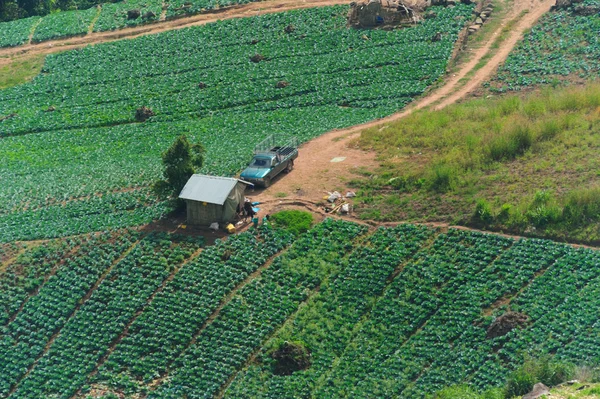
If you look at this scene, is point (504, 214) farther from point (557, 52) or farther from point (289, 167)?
point (557, 52)

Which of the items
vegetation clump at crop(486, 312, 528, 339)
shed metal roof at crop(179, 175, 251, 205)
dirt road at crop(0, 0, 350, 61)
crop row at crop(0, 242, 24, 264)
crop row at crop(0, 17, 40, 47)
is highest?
crop row at crop(0, 17, 40, 47)

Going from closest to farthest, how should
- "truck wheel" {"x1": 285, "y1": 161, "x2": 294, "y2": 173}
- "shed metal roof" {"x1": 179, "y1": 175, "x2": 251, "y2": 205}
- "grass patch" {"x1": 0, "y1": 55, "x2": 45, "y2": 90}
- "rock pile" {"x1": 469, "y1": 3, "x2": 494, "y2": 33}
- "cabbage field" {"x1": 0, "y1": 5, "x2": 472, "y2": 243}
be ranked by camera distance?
"shed metal roof" {"x1": 179, "y1": 175, "x2": 251, "y2": 205}
"truck wheel" {"x1": 285, "y1": 161, "x2": 294, "y2": 173}
"cabbage field" {"x1": 0, "y1": 5, "x2": 472, "y2": 243}
"rock pile" {"x1": 469, "y1": 3, "x2": 494, "y2": 33}
"grass patch" {"x1": 0, "y1": 55, "x2": 45, "y2": 90}

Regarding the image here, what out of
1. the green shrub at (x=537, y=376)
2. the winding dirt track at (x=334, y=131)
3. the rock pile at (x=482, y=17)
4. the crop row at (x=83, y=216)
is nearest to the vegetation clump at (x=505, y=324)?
the green shrub at (x=537, y=376)

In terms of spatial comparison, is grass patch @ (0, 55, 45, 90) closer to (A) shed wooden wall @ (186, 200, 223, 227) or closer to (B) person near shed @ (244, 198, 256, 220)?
(A) shed wooden wall @ (186, 200, 223, 227)

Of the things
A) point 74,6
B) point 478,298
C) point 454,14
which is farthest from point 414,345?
point 74,6

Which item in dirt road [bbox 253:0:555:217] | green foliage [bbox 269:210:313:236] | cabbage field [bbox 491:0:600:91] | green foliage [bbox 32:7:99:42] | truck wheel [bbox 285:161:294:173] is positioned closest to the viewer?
green foliage [bbox 269:210:313:236]

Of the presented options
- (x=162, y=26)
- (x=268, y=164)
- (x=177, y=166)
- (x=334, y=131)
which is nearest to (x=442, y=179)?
(x=268, y=164)

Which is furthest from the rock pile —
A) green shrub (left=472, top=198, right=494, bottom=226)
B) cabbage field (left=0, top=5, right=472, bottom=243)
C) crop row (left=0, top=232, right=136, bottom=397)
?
crop row (left=0, top=232, right=136, bottom=397)
